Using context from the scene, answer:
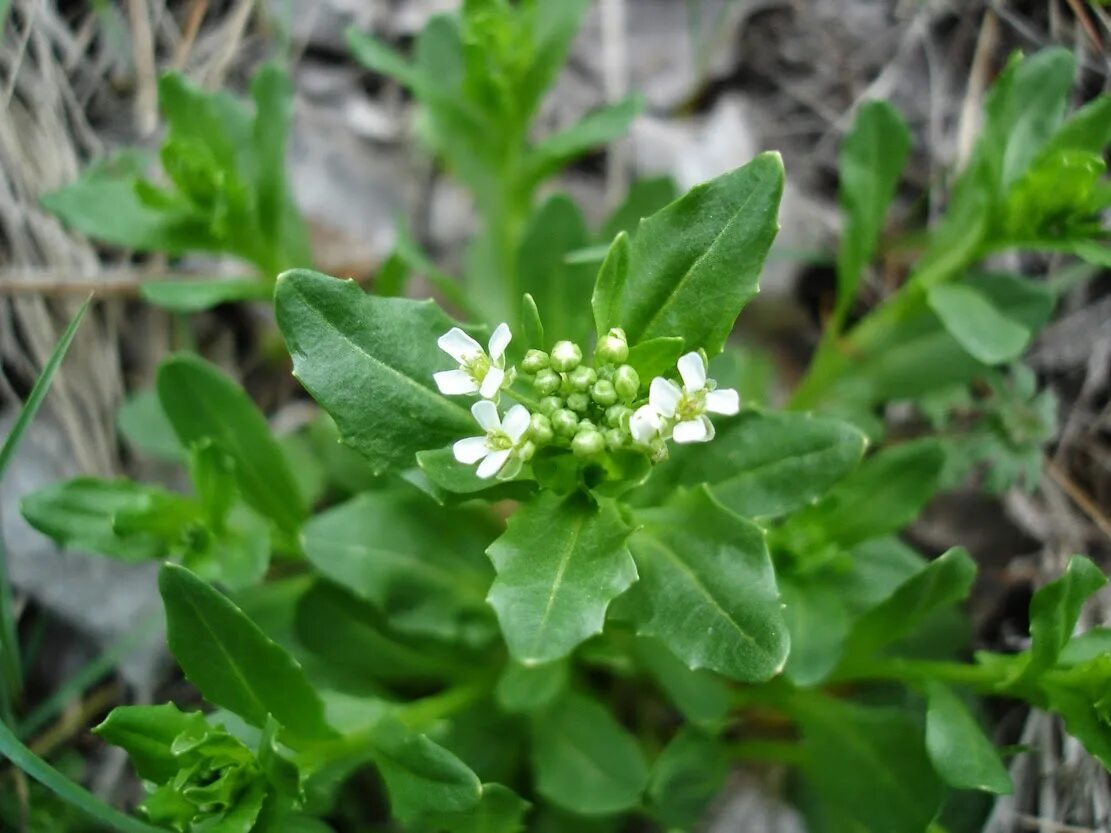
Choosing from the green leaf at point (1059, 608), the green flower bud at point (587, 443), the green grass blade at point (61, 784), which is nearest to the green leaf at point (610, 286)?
the green flower bud at point (587, 443)

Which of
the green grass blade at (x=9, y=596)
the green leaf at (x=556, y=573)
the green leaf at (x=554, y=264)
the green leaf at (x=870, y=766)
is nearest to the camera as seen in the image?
the green leaf at (x=556, y=573)

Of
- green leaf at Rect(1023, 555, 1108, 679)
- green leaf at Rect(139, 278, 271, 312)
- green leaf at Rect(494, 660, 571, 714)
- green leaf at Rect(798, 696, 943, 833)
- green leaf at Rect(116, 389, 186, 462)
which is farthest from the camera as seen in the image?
green leaf at Rect(116, 389, 186, 462)

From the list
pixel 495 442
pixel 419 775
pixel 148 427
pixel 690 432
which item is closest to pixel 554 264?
pixel 495 442

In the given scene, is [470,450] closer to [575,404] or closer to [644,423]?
[575,404]

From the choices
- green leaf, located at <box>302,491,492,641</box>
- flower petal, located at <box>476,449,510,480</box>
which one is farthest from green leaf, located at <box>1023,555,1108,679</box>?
green leaf, located at <box>302,491,492,641</box>

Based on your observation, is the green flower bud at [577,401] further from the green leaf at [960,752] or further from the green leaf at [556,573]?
the green leaf at [960,752]

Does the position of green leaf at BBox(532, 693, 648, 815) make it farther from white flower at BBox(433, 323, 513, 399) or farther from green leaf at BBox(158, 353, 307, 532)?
white flower at BBox(433, 323, 513, 399)
